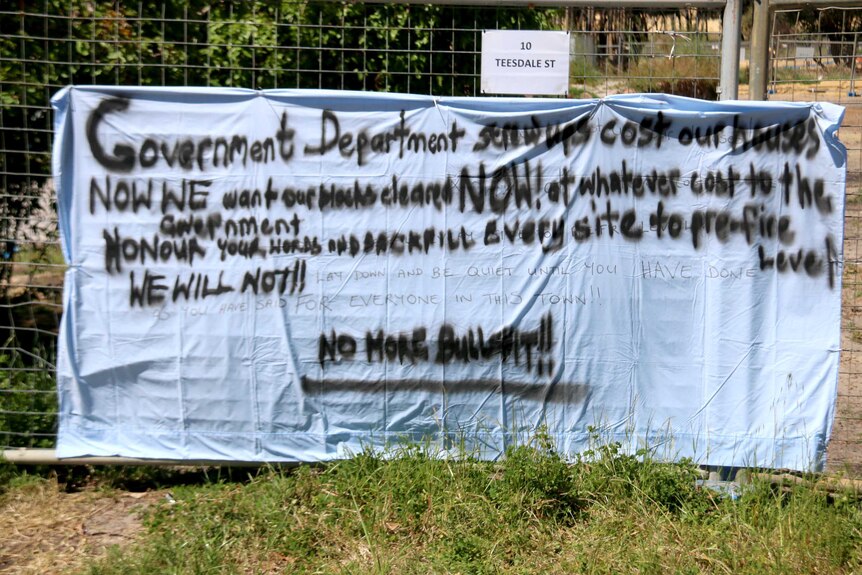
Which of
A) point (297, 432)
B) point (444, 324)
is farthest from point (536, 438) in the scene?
point (297, 432)

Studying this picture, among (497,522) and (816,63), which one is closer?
(497,522)

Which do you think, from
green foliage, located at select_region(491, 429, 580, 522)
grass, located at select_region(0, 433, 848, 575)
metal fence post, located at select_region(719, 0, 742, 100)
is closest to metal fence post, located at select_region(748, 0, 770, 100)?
metal fence post, located at select_region(719, 0, 742, 100)

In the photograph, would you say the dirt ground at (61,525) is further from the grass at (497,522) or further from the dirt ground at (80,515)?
the grass at (497,522)

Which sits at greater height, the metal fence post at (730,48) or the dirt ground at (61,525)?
the metal fence post at (730,48)

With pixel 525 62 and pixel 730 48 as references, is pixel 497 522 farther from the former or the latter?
pixel 730 48

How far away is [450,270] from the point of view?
4305 mm

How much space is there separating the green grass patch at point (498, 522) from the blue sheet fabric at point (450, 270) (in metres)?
0.21

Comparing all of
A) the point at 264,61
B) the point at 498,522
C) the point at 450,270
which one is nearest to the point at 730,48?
the point at 450,270

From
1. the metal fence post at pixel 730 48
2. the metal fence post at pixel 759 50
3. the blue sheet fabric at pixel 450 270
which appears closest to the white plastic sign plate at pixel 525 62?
the blue sheet fabric at pixel 450 270

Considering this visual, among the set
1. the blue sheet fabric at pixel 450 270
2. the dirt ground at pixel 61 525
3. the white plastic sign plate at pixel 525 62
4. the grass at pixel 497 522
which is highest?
the white plastic sign plate at pixel 525 62

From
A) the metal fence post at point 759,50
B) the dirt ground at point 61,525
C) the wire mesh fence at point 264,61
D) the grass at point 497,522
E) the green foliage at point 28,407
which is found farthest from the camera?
the green foliage at point 28,407

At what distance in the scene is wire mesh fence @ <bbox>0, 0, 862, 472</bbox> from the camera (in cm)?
433

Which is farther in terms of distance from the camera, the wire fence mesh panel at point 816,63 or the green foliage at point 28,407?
the green foliage at point 28,407

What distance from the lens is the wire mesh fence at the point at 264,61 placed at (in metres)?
4.33
